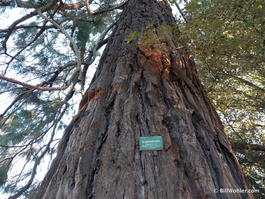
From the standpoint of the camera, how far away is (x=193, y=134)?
1238 mm

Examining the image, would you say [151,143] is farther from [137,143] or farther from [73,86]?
[73,86]

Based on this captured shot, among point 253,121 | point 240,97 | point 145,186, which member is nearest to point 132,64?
point 145,186

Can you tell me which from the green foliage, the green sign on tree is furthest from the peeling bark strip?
the green foliage

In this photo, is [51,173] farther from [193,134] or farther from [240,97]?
[240,97]

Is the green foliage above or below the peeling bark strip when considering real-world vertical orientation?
above

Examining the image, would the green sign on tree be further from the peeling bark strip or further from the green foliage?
the green foliage

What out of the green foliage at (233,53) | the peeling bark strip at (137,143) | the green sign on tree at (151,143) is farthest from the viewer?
the green foliage at (233,53)

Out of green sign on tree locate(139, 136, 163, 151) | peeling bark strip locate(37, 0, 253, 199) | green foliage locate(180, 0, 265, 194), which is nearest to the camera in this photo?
peeling bark strip locate(37, 0, 253, 199)

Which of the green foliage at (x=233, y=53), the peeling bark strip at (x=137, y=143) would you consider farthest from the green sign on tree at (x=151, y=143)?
the green foliage at (x=233, y=53)

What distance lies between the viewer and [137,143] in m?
1.15

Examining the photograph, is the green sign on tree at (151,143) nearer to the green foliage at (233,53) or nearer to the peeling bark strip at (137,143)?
the peeling bark strip at (137,143)

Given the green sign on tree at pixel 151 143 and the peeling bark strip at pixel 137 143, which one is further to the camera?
the green sign on tree at pixel 151 143

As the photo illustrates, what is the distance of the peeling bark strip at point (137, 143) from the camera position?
98cm

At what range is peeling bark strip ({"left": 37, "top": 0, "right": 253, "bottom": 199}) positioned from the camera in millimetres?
981
